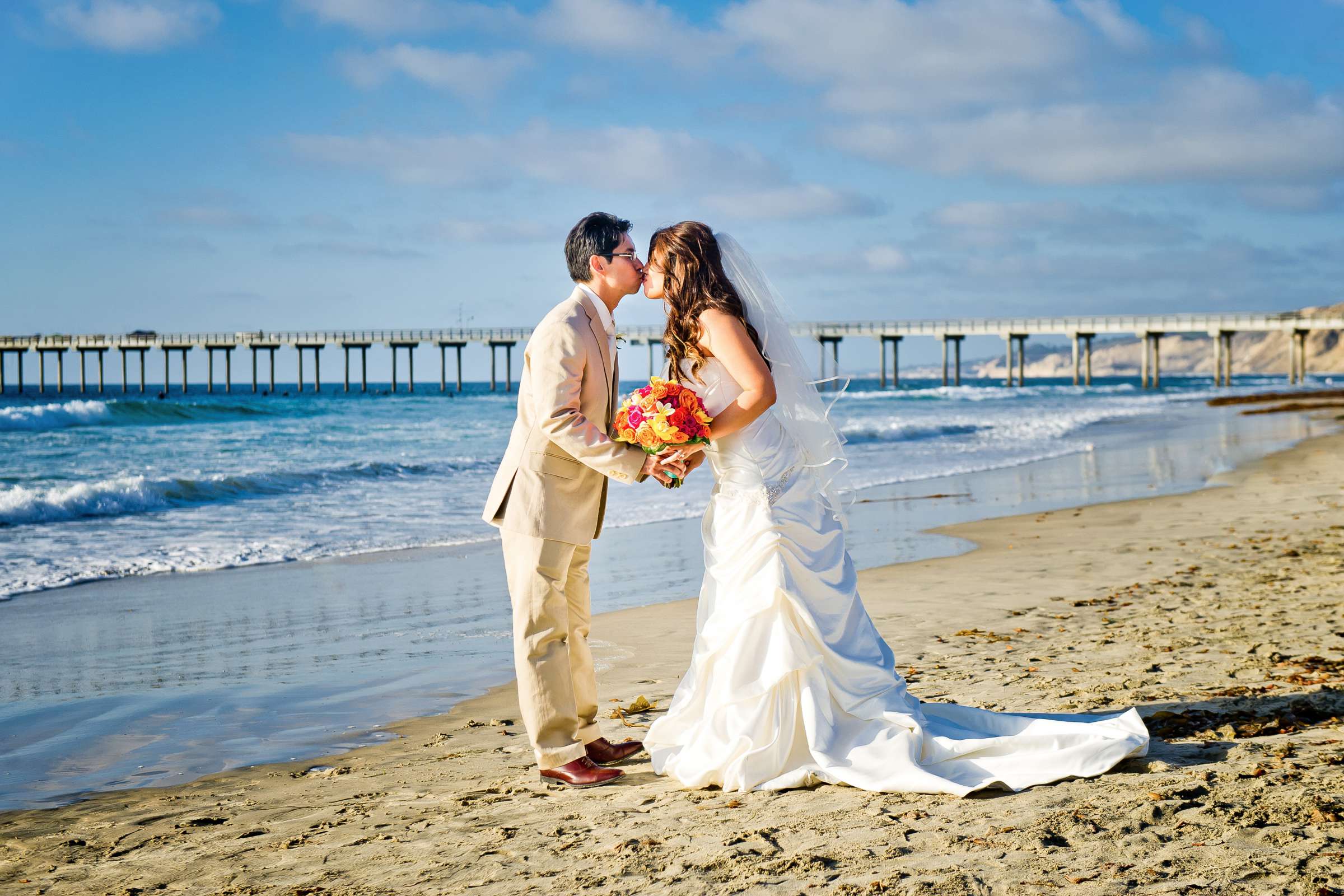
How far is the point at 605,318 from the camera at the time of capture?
3.78 m

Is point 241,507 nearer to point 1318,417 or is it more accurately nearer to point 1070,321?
point 1318,417

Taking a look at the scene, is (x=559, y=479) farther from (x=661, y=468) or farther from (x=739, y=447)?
(x=739, y=447)

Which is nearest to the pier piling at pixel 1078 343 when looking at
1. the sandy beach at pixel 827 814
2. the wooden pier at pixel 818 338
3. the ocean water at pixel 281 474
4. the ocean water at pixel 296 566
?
the wooden pier at pixel 818 338

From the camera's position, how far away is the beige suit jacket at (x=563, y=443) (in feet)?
11.6

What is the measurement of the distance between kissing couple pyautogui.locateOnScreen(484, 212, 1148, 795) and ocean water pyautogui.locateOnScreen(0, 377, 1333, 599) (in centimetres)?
384

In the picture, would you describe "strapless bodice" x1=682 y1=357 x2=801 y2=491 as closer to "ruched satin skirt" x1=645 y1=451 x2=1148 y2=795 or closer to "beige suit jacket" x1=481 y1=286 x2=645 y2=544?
"ruched satin skirt" x1=645 y1=451 x2=1148 y2=795

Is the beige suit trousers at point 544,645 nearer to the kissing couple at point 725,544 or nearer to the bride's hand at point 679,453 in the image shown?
the kissing couple at point 725,544

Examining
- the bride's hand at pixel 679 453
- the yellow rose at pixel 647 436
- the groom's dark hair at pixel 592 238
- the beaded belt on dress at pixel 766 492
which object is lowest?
the beaded belt on dress at pixel 766 492

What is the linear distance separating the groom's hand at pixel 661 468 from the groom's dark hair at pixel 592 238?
70 centimetres

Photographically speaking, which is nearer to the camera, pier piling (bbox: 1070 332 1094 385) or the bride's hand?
the bride's hand

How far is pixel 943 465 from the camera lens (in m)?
18.0

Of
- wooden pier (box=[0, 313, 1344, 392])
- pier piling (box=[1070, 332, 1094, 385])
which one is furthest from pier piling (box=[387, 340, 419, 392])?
pier piling (box=[1070, 332, 1094, 385])

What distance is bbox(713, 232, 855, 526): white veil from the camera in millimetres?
3725

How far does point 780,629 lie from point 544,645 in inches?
32.3
